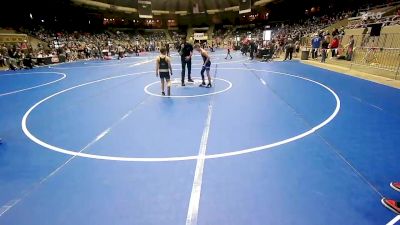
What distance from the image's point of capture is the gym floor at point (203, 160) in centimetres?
355

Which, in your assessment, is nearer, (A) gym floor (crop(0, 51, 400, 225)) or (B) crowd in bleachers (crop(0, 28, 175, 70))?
(A) gym floor (crop(0, 51, 400, 225))

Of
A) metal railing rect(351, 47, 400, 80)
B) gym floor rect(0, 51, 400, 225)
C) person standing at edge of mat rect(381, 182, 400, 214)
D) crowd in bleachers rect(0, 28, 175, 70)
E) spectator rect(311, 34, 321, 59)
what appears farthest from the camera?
crowd in bleachers rect(0, 28, 175, 70)

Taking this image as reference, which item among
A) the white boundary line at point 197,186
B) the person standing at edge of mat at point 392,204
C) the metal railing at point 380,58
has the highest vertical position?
the metal railing at point 380,58

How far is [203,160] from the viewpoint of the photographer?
16.1 ft

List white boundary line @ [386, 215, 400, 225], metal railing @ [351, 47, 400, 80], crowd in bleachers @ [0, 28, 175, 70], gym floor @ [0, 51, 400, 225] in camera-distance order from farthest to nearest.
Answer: crowd in bleachers @ [0, 28, 175, 70], metal railing @ [351, 47, 400, 80], gym floor @ [0, 51, 400, 225], white boundary line @ [386, 215, 400, 225]

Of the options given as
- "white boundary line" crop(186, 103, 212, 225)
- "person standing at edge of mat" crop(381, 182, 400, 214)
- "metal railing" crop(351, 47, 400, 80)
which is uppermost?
"metal railing" crop(351, 47, 400, 80)

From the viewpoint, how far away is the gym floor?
3.55 metres

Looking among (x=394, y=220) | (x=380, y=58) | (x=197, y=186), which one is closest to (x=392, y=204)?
(x=394, y=220)

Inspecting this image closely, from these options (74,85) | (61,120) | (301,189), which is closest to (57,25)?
(74,85)

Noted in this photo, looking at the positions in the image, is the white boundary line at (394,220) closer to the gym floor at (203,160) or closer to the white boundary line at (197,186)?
the gym floor at (203,160)

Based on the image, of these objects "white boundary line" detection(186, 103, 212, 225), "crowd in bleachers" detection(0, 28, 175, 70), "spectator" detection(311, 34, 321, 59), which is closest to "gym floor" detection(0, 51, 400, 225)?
"white boundary line" detection(186, 103, 212, 225)

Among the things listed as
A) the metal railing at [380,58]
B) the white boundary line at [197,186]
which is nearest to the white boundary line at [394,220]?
the white boundary line at [197,186]

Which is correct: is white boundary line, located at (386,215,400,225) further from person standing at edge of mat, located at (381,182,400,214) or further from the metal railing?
the metal railing

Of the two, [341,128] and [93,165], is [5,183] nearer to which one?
[93,165]
